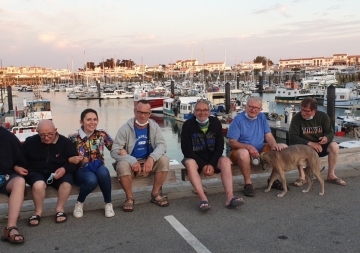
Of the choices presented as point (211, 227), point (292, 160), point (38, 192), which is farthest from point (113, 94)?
point (211, 227)

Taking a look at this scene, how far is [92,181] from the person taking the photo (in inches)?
186

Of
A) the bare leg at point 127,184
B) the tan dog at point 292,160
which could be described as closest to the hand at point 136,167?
the bare leg at point 127,184

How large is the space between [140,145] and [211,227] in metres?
1.57

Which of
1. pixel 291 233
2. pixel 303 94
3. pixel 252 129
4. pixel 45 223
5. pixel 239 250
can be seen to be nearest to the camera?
pixel 239 250

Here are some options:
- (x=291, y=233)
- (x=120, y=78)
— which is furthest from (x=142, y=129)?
(x=120, y=78)

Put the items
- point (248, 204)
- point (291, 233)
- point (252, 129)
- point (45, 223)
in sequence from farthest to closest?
1. point (252, 129)
2. point (248, 204)
3. point (45, 223)
4. point (291, 233)

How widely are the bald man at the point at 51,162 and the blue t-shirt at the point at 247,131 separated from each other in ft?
7.78

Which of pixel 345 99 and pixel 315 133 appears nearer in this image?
pixel 315 133

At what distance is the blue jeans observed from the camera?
4722 millimetres

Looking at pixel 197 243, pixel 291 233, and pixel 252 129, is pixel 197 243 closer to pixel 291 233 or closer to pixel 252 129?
pixel 291 233

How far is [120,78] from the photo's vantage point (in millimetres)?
157375

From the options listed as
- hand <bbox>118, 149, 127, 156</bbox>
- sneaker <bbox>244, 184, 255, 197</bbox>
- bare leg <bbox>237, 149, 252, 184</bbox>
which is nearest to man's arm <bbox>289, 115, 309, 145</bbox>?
bare leg <bbox>237, 149, 252, 184</bbox>

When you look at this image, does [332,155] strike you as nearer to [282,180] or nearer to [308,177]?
[308,177]

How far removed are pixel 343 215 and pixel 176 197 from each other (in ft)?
7.28
